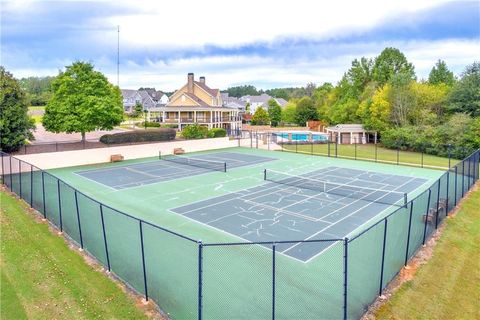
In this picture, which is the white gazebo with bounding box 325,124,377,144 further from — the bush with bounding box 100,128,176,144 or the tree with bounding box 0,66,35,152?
the tree with bounding box 0,66,35,152

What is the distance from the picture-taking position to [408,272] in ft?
32.9

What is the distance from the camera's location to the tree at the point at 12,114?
1048 inches

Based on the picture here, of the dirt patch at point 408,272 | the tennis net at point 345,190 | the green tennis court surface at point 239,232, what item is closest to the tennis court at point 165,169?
the green tennis court surface at point 239,232

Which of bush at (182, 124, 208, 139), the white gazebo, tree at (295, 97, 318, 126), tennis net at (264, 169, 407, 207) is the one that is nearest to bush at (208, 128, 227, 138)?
bush at (182, 124, 208, 139)

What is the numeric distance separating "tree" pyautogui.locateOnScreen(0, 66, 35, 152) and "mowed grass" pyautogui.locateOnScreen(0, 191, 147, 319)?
58.2ft

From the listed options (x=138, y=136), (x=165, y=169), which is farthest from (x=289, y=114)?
(x=165, y=169)

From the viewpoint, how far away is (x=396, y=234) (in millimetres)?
10773

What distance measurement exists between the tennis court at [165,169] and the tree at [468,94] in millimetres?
23888

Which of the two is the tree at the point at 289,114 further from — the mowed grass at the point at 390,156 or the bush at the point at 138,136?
the bush at the point at 138,136

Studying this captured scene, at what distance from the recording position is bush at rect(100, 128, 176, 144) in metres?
35.5

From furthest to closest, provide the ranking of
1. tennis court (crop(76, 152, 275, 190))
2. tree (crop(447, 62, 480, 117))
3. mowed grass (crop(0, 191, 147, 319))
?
1. tree (crop(447, 62, 480, 117))
2. tennis court (crop(76, 152, 275, 190))
3. mowed grass (crop(0, 191, 147, 319))

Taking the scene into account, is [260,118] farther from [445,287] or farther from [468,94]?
[445,287]

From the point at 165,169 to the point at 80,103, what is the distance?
12.3 metres

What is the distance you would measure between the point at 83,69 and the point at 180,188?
20.3 metres
